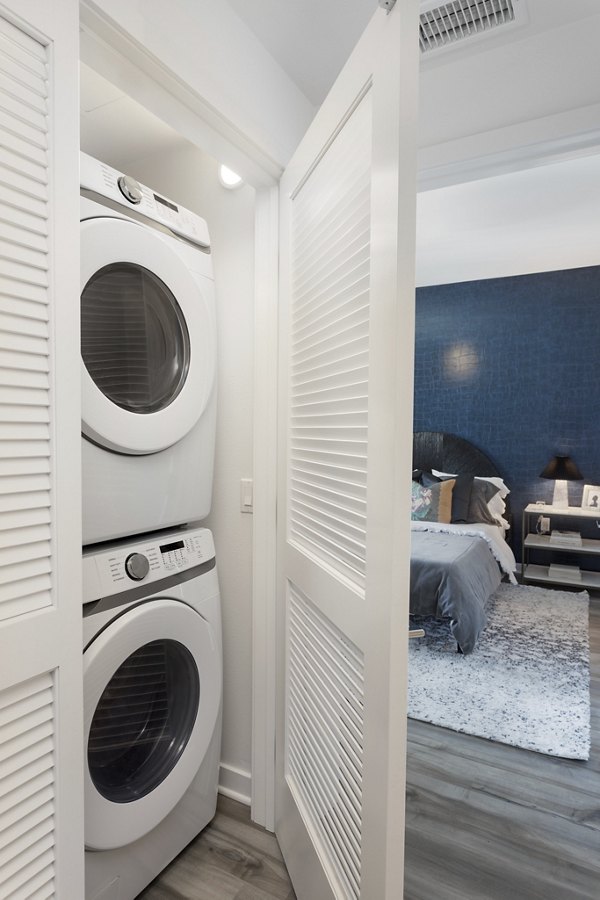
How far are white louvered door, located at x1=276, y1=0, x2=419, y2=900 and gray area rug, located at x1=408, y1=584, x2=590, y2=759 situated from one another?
1.20 meters

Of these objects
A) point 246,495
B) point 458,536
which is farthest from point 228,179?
point 458,536

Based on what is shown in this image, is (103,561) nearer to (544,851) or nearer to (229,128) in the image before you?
(229,128)

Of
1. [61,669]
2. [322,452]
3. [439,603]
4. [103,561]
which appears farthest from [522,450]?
[61,669]

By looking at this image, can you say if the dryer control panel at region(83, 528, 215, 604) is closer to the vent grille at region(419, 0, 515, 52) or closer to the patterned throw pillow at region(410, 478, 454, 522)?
the vent grille at region(419, 0, 515, 52)

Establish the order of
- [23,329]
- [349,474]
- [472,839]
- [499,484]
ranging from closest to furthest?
[23,329] → [349,474] → [472,839] → [499,484]

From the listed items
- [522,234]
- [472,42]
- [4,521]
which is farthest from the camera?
[522,234]

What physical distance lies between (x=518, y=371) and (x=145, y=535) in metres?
4.04

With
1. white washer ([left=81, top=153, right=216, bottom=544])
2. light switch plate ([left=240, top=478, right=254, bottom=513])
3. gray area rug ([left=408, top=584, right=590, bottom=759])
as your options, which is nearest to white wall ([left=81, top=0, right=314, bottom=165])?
white washer ([left=81, top=153, right=216, bottom=544])

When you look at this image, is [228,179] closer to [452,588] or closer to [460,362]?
[452,588]

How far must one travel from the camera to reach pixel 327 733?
127cm

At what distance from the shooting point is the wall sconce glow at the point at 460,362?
A: 195 inches

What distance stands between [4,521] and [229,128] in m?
1.15

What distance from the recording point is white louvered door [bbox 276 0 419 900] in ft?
2.96

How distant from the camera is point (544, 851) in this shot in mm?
1709
